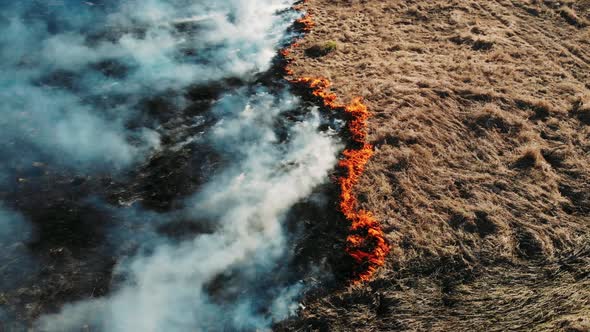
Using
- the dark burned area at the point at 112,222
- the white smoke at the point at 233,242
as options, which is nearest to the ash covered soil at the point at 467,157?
the dark burned area at the point at 112,222

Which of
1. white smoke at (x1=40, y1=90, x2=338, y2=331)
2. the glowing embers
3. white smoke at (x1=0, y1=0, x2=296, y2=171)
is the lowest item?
white smoke at (x1=40, y1=90, x2=338, y2=331)

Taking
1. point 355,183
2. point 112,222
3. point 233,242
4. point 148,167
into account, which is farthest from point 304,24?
point 112,222

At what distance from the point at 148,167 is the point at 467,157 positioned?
7.47 m

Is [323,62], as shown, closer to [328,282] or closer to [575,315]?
[328,282]

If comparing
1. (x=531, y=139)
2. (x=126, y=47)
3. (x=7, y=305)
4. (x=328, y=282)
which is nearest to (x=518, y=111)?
(x=531, y=139)

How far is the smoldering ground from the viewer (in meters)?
6.58

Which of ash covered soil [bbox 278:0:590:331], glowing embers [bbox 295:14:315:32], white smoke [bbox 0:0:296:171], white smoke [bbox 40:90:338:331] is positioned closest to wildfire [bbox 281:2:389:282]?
ash covered soil [bbox 278:0:590:331]

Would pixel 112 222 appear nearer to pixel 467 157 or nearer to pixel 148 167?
pixel 148 167

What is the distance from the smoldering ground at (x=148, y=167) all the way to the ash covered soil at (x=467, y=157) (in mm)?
1389

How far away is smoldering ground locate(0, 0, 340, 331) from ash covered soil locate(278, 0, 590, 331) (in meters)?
1.39

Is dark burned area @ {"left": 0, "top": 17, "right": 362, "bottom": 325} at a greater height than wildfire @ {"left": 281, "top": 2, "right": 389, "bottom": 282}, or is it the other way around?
wildfire @ {"left": 281, "top": 2, "right": 389, "bottom": 282}

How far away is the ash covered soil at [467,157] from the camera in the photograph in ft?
22.6

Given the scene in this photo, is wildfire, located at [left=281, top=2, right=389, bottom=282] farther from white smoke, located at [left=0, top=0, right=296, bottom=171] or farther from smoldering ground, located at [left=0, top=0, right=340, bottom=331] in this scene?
white smoke, located at [left=0, top=0, right=296, bottom=171]

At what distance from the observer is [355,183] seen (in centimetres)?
866
